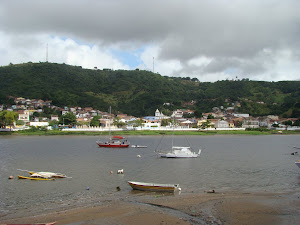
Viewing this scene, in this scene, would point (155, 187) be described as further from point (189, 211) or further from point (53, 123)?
point (53, 123)

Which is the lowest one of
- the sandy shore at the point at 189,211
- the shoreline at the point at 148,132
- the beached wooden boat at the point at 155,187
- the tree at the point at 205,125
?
the sandy shore at the point at 189,211

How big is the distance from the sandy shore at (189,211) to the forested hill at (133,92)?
4693 inches

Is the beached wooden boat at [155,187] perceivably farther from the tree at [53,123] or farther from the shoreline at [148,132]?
the tree at [53,123]

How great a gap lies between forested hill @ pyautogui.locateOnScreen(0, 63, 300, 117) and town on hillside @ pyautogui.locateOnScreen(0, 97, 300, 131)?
31.4 ft

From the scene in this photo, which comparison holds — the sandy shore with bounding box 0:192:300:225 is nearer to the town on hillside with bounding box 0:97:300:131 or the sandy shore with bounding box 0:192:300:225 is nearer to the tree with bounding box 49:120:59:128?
the town on hillside with bounding box 0:97:300:131

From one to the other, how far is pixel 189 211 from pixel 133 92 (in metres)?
157

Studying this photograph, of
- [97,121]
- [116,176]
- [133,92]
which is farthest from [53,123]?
[133,92]

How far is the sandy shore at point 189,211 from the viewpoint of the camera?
1698cm

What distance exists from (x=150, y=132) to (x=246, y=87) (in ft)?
366

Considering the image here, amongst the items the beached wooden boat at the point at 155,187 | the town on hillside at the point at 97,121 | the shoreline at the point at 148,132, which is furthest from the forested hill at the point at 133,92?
the beached wooden boat at the point at 155,187

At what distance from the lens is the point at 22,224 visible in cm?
1616

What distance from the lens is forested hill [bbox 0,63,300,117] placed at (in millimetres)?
147375

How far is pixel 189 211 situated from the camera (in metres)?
18.4

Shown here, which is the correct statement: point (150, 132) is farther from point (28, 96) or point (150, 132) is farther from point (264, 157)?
point (28, 96)
